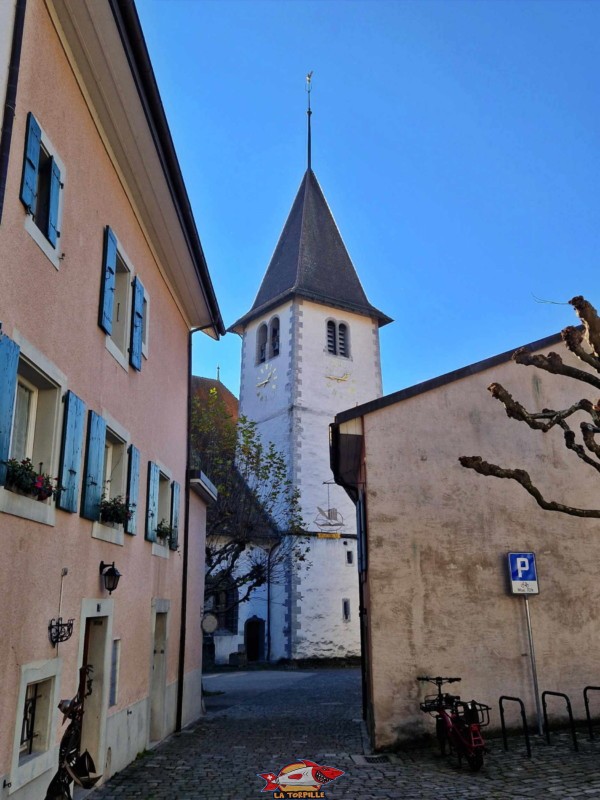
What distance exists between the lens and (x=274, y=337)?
38.3 m

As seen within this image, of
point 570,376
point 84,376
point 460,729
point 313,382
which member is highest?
point 313,382

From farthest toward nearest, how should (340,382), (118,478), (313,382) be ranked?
1. (340,382)
2. (313,382)
3. (118,478)

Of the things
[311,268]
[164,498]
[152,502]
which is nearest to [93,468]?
[152,502]

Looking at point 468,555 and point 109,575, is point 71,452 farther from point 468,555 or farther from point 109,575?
point 468,555

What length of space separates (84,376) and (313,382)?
28315 millimetres

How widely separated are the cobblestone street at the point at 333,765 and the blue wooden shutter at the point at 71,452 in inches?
120

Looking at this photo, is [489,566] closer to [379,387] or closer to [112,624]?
[112,624]

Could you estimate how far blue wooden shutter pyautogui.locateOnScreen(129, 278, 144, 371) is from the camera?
30.8 feet

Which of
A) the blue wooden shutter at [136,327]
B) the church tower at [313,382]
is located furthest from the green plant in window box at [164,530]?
the church tower at [313,382]

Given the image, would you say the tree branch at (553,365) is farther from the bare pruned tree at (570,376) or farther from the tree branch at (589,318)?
the tree branch at (589,318)

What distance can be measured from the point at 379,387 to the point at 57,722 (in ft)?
105

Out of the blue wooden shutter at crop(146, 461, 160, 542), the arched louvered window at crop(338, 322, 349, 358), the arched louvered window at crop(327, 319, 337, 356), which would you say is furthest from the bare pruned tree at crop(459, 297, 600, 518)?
the arched louvered window at crop(338, 322, 349, 358)

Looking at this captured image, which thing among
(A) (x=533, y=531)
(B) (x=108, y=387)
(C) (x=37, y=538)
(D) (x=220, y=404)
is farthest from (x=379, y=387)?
(C) (x=37, y=538)

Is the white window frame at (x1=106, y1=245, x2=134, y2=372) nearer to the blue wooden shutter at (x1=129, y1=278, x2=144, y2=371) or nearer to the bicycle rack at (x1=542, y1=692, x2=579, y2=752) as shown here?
the blue wooden shutter at (x1=129, y1=278, x2=144, y2=371)
